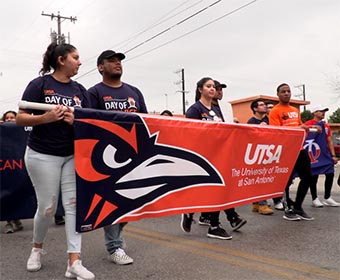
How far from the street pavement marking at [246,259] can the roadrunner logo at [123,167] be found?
0.68 meters

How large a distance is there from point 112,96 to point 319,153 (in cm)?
436

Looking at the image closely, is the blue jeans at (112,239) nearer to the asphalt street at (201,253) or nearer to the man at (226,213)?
the asphalt street at (201,253)

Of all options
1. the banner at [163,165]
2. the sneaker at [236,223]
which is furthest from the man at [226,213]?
the banner at [163,165]

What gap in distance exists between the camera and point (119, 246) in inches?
144

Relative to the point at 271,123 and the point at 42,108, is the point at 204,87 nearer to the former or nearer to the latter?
the point at 271,123

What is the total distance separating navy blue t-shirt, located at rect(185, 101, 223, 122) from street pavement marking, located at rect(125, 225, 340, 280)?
1385 mm

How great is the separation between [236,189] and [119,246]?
1534 millimetres

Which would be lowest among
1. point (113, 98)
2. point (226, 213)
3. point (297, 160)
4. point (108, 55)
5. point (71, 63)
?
point (226, 213)

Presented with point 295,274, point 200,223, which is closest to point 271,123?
point 200,223

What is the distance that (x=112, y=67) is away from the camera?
370 centimetres

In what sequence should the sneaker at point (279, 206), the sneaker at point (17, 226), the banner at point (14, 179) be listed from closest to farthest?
the banner at point (14, 179) < the sneaker at point (17, 226) < the sneaker at point (279, 206)

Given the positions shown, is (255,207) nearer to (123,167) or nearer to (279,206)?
(279,206)

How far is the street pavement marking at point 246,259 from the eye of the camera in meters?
3.32

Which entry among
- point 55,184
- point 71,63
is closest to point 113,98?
point 71,63
